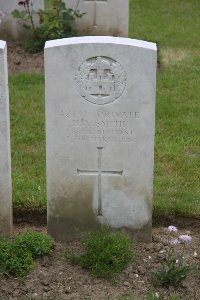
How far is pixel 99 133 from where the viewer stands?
436cm

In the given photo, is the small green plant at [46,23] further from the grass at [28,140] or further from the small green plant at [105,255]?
the small green plant at [105,255]

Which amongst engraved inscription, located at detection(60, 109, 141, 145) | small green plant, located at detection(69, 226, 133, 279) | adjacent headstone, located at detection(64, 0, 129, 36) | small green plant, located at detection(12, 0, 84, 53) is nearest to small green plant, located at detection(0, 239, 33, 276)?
small green plant, located at detection(69, 226, 133, 279)

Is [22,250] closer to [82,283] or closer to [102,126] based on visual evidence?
[82,283]

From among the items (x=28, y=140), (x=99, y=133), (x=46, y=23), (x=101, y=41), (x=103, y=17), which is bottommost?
(x=28, y=140)

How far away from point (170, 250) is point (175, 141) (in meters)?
2.06

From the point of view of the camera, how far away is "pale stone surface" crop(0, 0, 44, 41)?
29.3 feet

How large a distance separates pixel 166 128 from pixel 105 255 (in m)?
2.68

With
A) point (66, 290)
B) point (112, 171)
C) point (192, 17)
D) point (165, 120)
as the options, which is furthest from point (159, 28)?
point (66, 290)

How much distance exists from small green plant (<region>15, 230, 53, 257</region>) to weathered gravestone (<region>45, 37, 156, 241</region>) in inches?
8.4

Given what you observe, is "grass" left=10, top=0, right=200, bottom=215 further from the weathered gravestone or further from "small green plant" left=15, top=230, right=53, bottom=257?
"small green plant" left=15, top=230, right=53, bottom=257

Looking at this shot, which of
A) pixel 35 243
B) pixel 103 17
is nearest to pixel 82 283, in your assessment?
pixel 35 243

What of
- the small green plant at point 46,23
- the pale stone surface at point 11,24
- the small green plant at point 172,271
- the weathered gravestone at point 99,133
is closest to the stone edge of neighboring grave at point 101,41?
the weathered gravestone at point 99,133

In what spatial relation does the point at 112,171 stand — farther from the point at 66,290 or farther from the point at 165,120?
the point at 165,120

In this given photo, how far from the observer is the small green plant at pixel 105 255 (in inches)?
165
